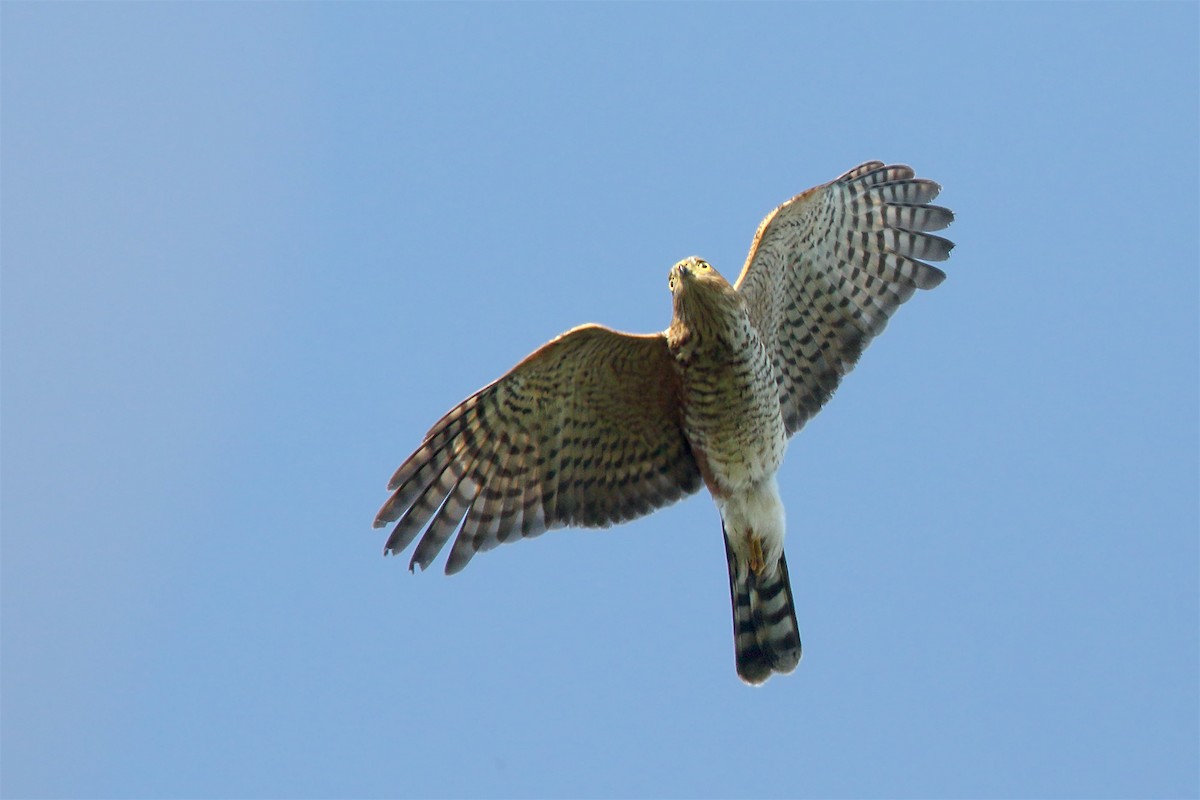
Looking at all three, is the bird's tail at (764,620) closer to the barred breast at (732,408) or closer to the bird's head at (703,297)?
the barred breast at (732,408)

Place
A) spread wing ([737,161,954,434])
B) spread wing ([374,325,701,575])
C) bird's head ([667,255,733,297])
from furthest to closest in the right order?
spread wing ([737,161,954,434]) < spread wing ([374,325,701,575]) < bird's head ([667,255,733,297])

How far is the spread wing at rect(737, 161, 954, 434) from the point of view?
1042 centimetres

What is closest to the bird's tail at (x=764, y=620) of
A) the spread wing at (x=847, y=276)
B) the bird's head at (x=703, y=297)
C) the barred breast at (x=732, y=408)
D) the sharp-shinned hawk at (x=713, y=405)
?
the sharp-shinned hawk at (x=713, y=405)

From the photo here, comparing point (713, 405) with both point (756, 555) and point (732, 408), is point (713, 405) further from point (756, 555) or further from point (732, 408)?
point (756, 555)

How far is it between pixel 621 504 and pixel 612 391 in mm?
797

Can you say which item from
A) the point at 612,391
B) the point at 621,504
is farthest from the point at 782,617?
the point at 612,391

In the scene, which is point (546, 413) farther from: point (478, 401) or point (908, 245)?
point (908, 245)

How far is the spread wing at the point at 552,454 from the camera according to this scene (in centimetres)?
959

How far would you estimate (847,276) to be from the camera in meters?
10.5

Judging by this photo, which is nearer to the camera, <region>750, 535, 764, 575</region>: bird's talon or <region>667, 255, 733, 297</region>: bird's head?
<region>667, 255, 733, 297</region>: bird's head

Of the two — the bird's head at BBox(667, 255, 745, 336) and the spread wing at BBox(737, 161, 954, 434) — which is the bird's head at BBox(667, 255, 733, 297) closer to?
the bird's head at BBox(667, 255, 745, 336)

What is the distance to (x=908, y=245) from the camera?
34.8 feet

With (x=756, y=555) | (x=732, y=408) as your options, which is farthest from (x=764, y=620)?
(x=732, y=408)

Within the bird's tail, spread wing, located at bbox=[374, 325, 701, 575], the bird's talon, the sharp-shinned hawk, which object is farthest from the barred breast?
the bird's tail
